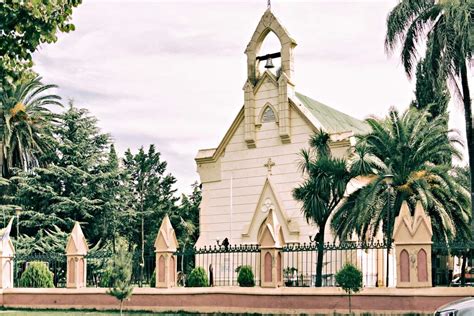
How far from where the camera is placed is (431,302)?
63.9ft

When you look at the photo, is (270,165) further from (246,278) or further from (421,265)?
(421,265)

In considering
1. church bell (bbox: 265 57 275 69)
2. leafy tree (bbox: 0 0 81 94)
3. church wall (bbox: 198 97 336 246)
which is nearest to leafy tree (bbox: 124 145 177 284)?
church wall (bbox: 198 97 336 246)

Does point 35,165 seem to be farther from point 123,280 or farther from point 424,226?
point 424,226

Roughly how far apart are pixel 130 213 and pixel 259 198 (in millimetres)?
12841

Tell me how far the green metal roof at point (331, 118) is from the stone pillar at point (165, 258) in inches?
580

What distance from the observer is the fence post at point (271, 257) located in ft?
72.9

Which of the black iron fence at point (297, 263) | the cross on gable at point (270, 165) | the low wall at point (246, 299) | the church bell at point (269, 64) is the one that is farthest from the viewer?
the church bell at point (269, 64)

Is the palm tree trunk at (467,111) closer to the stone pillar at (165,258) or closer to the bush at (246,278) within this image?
the bush at (246,278)

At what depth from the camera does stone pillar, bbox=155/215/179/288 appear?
24.1 meters

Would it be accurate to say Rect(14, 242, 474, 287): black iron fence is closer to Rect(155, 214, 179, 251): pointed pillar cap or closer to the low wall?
Rect(155, 214, 179, 251): pointed pillar cap

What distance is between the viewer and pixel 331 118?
4078cm

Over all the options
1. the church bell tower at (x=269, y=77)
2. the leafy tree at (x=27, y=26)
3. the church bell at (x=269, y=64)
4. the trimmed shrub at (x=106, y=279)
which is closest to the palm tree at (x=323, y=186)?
the trimmed shrub at (x=106, y=279)

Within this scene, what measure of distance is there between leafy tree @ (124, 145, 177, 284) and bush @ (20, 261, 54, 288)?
2445 cm

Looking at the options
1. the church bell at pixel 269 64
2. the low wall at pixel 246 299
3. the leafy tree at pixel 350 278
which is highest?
the church bell at pixel 269 64
